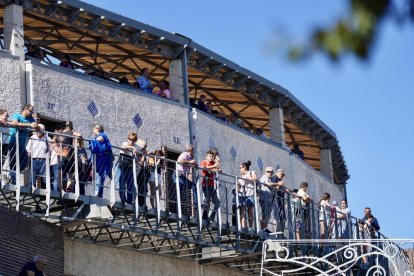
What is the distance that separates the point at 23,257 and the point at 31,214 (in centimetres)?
72

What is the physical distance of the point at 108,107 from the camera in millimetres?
22344

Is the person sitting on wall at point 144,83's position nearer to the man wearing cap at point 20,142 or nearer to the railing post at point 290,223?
the railing post at point 290,223

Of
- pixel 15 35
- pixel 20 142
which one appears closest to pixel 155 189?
pixel 20 142

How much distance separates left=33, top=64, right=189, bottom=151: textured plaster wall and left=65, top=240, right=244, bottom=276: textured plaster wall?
2953mm

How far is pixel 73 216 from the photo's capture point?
16.7m

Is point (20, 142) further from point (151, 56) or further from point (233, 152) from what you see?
point (233, 152)

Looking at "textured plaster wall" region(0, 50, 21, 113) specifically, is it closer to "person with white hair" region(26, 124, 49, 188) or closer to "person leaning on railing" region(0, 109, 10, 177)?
"person with white hair" region(26, 124, 49, 188)

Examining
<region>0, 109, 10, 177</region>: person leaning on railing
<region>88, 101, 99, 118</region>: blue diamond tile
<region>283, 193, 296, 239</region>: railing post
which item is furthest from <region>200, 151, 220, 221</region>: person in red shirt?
<region>0, 109, 10, 177</region>: person leaning on railing

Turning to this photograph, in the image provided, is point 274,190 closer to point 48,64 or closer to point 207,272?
point 207,272

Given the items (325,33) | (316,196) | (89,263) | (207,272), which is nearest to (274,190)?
(207,272)

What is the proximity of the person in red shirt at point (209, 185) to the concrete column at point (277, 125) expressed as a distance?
10350 millimetres

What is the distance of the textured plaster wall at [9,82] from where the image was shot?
19375 mm

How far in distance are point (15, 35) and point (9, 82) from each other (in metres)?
1.16

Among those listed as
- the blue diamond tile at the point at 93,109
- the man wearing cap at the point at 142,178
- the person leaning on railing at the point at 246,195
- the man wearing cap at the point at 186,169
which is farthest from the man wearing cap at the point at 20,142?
the person leaning on railing at the point at 246,195
